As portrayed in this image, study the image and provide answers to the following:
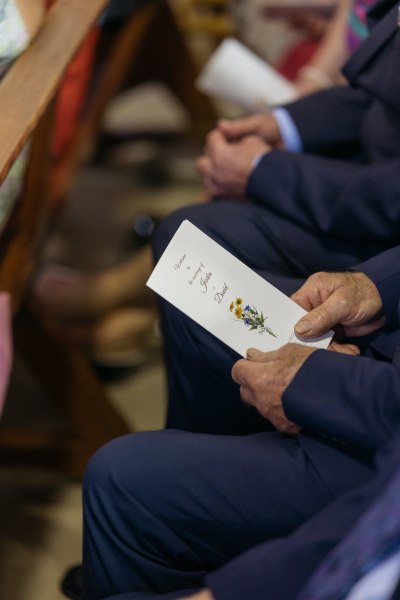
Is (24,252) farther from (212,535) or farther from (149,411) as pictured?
(212,535)

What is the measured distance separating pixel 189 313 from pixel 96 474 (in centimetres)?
22

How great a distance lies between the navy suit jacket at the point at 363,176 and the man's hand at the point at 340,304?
0.65 ft

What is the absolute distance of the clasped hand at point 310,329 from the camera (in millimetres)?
1143

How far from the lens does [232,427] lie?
139 cm

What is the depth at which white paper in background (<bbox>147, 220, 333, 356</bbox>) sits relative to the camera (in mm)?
1172

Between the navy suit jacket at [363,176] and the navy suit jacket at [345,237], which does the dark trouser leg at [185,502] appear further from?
the navy suit jacket at [363,176]

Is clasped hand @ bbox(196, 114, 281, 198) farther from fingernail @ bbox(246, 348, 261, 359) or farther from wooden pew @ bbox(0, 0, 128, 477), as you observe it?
fingernail @ bbox(246, 348, 261, 359)

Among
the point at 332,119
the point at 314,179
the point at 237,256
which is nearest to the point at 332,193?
the point at 314,179

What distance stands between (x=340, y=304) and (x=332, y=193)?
329 mm

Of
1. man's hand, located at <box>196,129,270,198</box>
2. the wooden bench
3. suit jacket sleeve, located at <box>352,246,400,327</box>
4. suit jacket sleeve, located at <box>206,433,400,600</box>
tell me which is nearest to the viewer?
suit jacket sleeve, located at <box>206,433,400,600</box>

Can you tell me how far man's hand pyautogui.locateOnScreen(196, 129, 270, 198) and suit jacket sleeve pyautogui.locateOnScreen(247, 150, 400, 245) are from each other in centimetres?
5

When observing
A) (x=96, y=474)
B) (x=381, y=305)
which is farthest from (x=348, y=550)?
(x=381, y=305)

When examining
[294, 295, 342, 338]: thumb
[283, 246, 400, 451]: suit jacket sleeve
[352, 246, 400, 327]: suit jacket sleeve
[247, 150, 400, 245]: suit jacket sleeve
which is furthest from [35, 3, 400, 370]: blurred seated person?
[283, 246, 400, 451]: suit jacket sleeve

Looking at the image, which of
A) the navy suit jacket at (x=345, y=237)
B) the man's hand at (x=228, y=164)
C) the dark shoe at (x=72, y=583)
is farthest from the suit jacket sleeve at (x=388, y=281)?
the dark shoe at (x=72, y=583)
